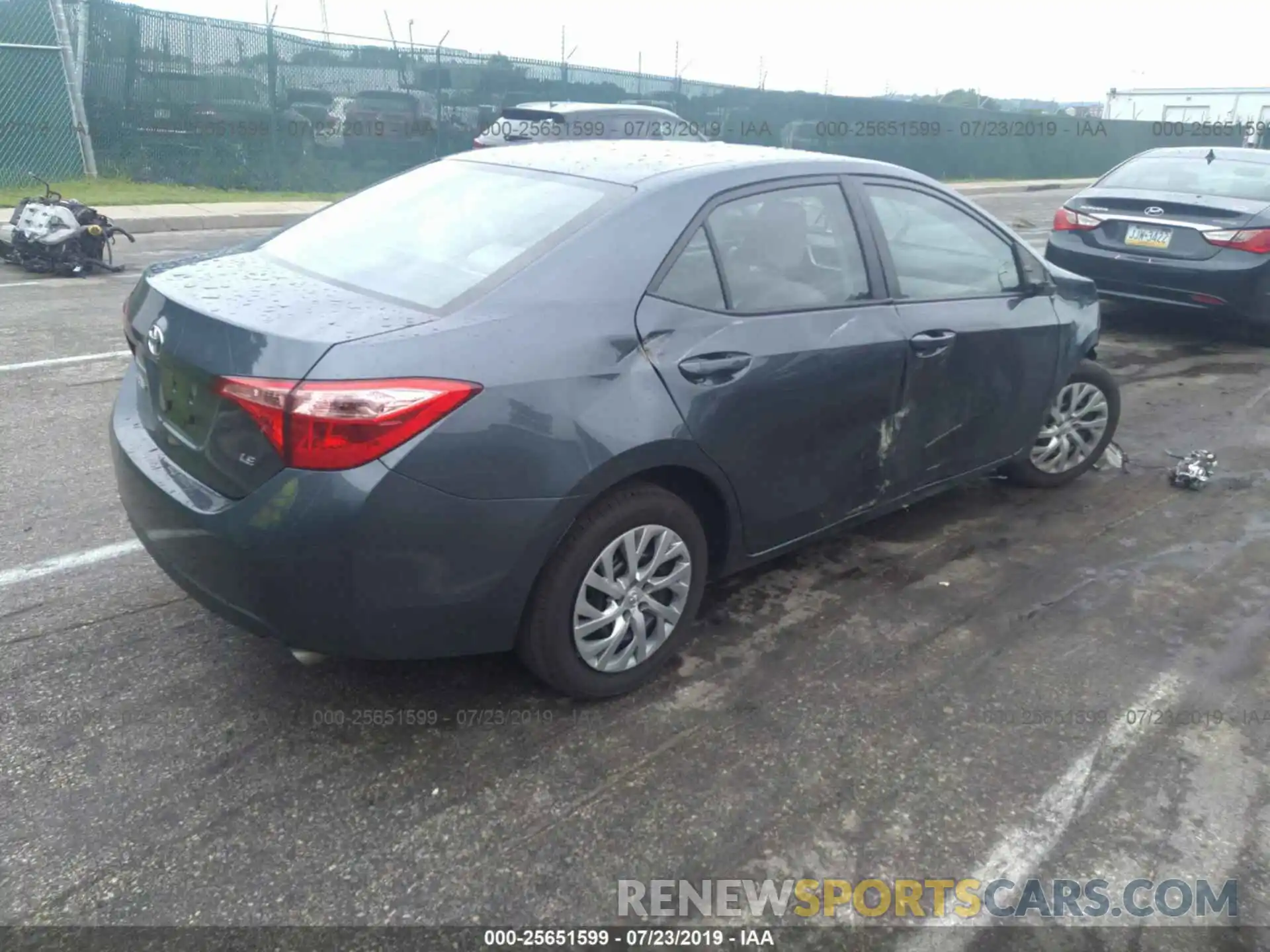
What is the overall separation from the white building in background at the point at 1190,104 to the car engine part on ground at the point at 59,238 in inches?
1570

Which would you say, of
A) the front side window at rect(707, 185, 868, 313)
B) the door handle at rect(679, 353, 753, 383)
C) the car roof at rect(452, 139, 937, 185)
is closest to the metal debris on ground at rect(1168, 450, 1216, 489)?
the car roof at rect(452, 139, 937, 185)

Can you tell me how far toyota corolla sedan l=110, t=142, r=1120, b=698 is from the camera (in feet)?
8.50

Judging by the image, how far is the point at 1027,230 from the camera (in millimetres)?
16516

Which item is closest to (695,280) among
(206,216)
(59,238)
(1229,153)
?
→ (1229,153)

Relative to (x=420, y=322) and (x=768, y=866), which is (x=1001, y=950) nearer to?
(x=768, y=866)

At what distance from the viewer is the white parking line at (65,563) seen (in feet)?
12.3

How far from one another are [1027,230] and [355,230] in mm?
15187

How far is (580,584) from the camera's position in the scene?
297 centimetres

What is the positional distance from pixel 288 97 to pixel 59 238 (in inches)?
349

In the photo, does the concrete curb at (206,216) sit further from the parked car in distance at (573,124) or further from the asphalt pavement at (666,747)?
the asphalt pavement at (666,747)

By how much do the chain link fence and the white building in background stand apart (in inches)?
1479

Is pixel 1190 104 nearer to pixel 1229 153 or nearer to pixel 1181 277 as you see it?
pixel 1229 153

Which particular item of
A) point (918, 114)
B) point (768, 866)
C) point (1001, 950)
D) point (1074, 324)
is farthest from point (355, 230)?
point (918, 114)

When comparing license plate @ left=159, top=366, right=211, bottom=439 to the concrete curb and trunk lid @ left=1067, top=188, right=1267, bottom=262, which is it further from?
the concrete curb
